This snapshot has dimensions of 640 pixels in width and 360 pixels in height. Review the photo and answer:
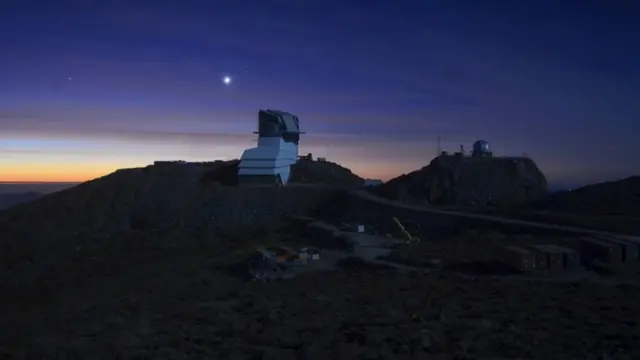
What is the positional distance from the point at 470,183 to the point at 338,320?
118ft

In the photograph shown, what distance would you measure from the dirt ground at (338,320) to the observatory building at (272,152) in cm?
2847

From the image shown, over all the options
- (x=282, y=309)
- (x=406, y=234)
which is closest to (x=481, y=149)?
(x=406, y=234)

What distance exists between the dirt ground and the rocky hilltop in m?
→ 25.1

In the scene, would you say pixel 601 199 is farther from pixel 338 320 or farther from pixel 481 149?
pixel 338 320

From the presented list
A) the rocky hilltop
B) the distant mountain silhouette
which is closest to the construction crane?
the rocky hilltop

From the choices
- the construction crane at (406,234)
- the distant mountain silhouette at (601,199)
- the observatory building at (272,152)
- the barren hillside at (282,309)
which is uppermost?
the observatory building at (272,152)

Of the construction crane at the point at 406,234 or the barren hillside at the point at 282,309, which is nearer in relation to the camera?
the barren hillside at the point at 282,309

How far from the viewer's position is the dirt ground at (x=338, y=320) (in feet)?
44.7

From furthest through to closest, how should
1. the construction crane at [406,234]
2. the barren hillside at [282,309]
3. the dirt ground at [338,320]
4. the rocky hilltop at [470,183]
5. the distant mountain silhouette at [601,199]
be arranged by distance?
the rocky hilltop at [470,183] < the distant mountain silhouette at [601,199] < the construction crane at [406,234] < the barren hillside at [282,309] < the dirt ground at [338,320]

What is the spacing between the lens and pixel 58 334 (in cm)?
1695

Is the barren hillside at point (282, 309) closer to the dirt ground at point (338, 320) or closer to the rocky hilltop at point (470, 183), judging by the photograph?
the dirt ground at point (338, 320)

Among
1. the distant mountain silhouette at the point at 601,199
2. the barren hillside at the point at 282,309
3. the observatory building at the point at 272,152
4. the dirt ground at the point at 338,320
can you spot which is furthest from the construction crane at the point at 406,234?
Result: the observatory building at the point at 272,152

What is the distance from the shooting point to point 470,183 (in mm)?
50438

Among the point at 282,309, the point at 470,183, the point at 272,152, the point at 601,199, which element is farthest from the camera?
the point at 272,152
